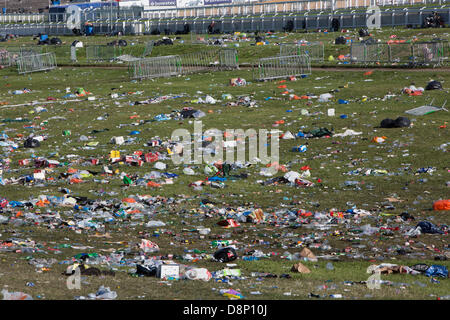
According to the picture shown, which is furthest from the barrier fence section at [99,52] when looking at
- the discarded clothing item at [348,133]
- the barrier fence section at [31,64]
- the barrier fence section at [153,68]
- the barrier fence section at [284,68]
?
the discarded clothing item at [348,133]

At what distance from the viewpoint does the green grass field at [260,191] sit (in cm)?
852

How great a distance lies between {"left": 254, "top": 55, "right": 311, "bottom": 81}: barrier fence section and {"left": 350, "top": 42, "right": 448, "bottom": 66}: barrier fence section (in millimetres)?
2376

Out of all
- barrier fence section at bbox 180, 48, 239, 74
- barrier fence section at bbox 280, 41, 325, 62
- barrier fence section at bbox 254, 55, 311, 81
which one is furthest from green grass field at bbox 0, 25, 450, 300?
barrier fence section at bbox 280, 41, 325, 62

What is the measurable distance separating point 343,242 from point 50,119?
15059 mm

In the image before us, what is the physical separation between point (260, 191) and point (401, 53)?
1728cm

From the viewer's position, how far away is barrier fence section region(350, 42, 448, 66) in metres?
28.5

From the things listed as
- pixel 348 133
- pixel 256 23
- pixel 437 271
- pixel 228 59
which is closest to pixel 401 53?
pixel 228 59

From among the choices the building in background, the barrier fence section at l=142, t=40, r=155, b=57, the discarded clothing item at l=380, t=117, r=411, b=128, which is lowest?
the discarded clothing item at l=380, t=117, r=411, b=128

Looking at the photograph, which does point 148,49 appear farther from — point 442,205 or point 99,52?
point 442,205

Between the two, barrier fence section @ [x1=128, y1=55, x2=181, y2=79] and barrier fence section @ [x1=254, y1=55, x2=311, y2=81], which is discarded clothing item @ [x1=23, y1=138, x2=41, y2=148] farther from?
barrier fence section @ [x1=128, y1=55, x2=181, y2=79]

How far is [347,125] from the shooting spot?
19641 mm

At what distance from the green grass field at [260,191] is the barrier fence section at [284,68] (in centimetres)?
83

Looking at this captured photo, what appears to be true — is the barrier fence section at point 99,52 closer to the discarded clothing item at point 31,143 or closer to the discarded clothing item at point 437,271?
the discarded clothing item at point 31,143
